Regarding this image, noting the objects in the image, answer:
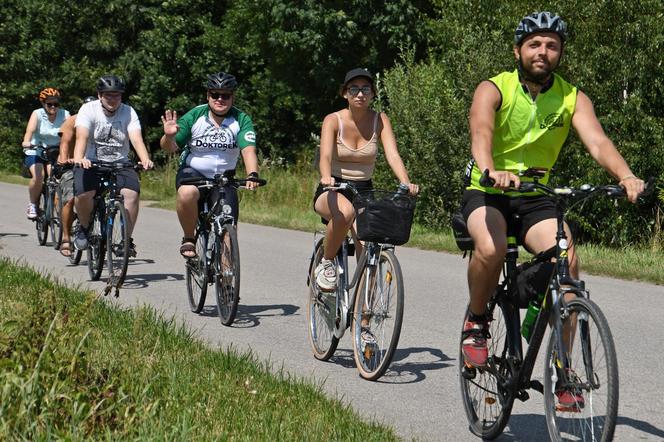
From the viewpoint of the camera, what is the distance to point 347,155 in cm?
723

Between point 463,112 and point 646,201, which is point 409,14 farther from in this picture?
point 646,201

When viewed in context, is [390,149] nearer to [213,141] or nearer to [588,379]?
[213,141]

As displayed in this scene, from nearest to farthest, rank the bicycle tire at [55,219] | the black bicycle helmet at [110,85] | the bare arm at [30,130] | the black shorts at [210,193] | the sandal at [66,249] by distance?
the black shorts at [210,193] < the black bicycle helmet at [110,85] < the sandal at [66,249] < the bicycle tire at [55,219] < the bare arm at [30,130]

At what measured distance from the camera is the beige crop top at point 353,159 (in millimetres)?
7223

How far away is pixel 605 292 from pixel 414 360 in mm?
3644

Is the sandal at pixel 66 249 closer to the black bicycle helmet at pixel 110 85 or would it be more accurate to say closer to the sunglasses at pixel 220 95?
the black bicycle helmet at pixel 110 85

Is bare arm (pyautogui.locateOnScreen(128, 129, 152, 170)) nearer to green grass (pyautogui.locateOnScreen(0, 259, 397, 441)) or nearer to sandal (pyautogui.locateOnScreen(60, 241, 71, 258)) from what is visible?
sandal (pyautogui.locateOnScreen(60, 241, 71, 258))

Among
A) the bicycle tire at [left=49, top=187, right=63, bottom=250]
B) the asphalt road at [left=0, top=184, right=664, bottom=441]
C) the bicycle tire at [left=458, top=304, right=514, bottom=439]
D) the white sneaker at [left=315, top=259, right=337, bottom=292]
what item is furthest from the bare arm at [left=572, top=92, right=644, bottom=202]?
the bicycle tire at [left=49, top=187, right=63, bottom=250]

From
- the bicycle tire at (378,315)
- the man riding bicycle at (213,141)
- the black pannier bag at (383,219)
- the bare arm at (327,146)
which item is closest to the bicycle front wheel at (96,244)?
the man riding bicycle at (213,141)

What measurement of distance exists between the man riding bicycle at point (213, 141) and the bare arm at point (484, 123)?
3.95 metres

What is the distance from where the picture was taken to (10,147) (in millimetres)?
40656

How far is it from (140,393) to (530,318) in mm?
1848

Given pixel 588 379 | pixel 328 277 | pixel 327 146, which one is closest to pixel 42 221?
pixel 328 277

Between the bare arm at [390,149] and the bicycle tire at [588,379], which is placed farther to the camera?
the bare arm at [390,149]
